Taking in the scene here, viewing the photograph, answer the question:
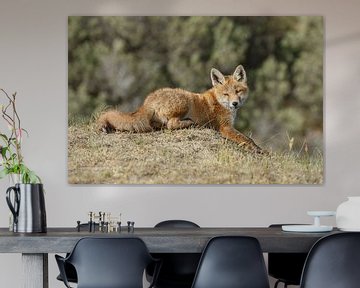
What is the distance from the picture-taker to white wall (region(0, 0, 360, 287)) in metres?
5.76

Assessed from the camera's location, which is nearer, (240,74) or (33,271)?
(33,271)

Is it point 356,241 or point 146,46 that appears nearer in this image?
point 356,241

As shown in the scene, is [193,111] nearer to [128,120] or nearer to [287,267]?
[128,120]

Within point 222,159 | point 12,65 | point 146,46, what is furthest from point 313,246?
point 12,65

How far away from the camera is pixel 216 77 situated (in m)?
5.87

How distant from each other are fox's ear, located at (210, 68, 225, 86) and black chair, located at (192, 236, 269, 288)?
8.01 feet

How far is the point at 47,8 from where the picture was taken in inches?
228

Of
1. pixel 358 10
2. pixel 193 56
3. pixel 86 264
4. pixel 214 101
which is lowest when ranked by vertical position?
pixel 86 264

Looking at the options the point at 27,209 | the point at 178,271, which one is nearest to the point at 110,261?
the point at 27,209

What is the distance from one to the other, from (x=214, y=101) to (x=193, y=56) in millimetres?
393

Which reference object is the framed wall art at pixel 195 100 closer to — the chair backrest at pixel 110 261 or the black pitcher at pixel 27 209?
the black pitcher at pixel 27 209

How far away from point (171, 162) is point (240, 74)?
0.89 metres

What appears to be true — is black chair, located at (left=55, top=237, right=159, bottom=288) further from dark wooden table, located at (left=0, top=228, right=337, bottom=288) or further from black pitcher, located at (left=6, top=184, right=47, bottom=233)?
black pitcher, located at (left=6, top=184, right=47, bottom=233)

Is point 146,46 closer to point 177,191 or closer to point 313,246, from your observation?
point 177,191
